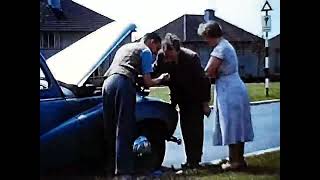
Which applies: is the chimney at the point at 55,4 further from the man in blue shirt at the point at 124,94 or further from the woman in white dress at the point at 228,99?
the woman in white dress at the point at 228,99

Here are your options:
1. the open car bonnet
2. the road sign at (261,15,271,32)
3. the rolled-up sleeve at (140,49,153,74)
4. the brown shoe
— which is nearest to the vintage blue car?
the open car bonnet

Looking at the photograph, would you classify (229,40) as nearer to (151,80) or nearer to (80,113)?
(151,80)

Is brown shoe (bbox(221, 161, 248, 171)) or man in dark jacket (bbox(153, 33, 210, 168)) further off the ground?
man in dark jacket (bbox(153, 33, 210, 168))

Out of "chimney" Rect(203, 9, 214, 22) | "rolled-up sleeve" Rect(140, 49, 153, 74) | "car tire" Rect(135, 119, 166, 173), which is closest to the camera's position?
"rolled-up sleeve" Rect(140, 49, 153, 74)

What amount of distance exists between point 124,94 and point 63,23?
0.49 m

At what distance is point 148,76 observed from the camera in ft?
8.39

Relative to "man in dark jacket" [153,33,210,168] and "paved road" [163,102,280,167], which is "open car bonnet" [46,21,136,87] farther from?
"paved road" [163,102,280,167]

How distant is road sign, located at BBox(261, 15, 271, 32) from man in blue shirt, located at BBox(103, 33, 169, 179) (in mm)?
615

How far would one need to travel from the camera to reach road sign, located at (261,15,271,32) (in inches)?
109

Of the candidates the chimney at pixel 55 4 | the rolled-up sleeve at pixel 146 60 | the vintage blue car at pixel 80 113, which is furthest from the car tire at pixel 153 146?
the chimney at pixel 55 4

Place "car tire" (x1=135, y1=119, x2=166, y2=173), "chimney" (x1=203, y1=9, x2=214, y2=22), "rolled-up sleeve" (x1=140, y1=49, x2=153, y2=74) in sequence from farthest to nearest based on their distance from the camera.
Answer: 1. "chimney" (x1=203, y1=9, x2=214, y2=22)
2. "car tire" (x1=135, y1=119, x2=166, y2=173)
3. "rolled-up sleeve" (x1=140, y1=49, x2=153, y2=74)
